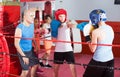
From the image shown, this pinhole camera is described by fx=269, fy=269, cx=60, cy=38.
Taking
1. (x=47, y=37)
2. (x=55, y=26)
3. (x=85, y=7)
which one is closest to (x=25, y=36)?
(x=55, y=26)

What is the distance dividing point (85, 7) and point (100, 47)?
2.88m

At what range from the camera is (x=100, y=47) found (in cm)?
217

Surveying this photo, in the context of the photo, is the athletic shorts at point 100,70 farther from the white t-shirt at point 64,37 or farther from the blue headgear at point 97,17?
the white t-shirt at point 64,37

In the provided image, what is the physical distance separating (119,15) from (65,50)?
2252mm

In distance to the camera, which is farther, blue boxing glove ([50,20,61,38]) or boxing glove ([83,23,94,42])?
blue boxing glove ([50,20,61,38])

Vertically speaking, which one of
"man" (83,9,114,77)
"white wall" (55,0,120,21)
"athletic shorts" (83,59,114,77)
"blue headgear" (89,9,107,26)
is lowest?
"athletic shorts" (83,59,114,77)

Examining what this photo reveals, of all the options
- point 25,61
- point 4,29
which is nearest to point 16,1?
point 4,29

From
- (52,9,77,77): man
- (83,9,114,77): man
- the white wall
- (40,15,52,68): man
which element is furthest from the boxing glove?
the white wall

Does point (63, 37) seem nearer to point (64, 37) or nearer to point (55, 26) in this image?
point (64, 37)

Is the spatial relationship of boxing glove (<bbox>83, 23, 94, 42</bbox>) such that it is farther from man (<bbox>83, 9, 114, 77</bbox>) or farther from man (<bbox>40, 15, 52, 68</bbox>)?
man (<bbox>40, 15, 52, 68</bbox>)

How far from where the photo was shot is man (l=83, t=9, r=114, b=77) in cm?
212

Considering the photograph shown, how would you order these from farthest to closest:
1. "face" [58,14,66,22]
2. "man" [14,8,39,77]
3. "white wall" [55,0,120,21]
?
"white wall" [55,0,120,21] < "face" [58,14,66,22] < "man" [14,8,39,77]

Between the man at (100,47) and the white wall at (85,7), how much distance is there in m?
2.62

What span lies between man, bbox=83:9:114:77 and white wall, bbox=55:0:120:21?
2621 mm
